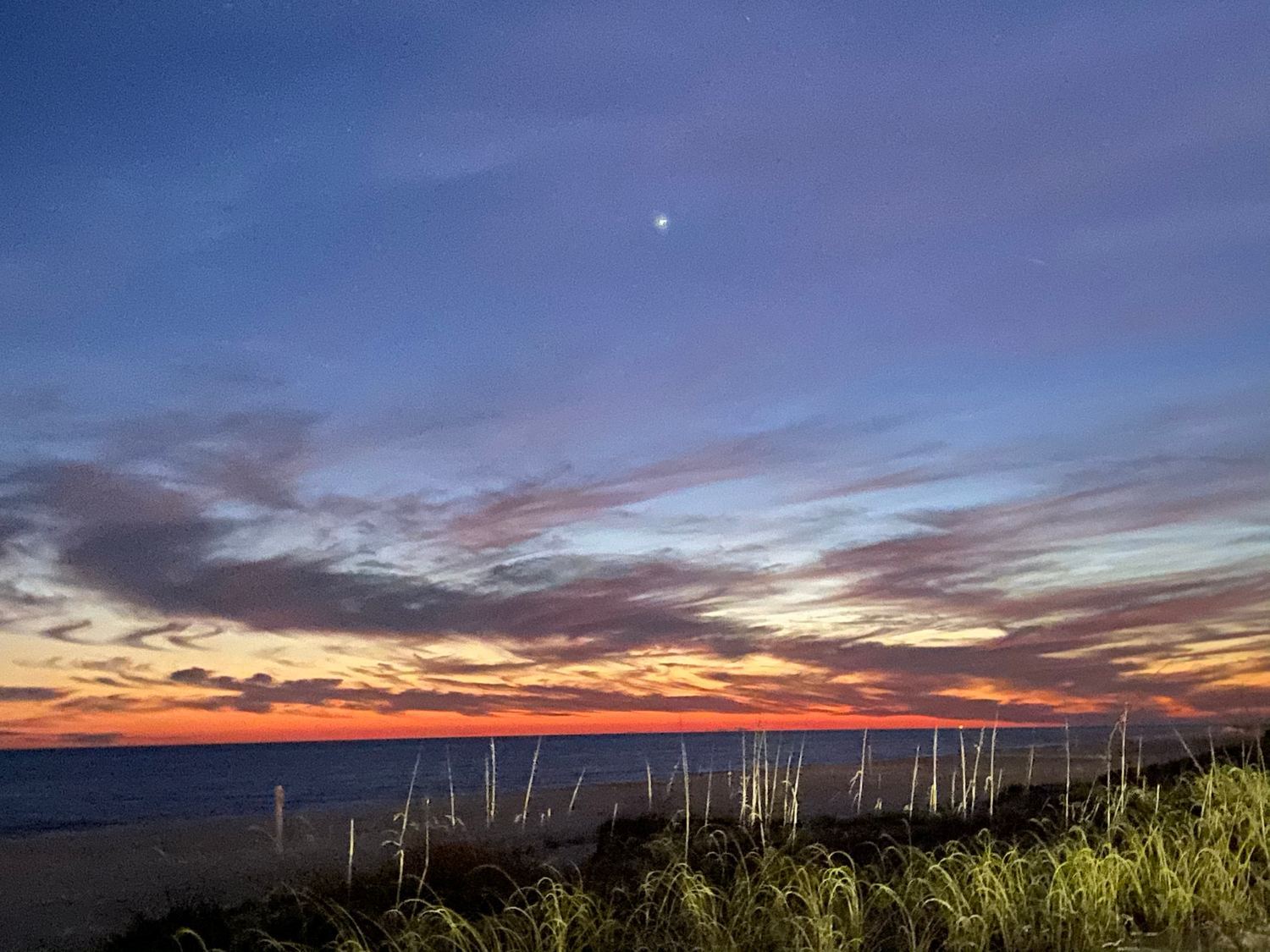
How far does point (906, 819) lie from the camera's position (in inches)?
755

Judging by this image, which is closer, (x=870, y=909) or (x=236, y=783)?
(x=870, y=909)

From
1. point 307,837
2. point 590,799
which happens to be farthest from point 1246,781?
point 590,799

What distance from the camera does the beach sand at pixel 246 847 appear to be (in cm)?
1577

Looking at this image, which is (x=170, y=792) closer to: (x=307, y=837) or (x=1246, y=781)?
(x=307, y=837)

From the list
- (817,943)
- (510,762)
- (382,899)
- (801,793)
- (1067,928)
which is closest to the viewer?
(817,943)

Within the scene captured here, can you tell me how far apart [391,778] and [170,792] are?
14.8m

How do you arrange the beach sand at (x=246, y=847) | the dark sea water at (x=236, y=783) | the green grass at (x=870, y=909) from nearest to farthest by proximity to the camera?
the green grass at (x=870, y=909) → the beach sand at (x=246, y=847) → the dark sea water at (x=236, y=783)

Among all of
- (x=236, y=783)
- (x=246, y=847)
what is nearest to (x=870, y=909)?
(x=246, y=847)

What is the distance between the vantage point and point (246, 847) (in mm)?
23453

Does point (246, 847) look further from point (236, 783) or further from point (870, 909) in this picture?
point (236, 783)

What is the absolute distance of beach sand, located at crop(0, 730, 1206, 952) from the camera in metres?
15.8

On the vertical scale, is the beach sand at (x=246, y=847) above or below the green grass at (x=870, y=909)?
below

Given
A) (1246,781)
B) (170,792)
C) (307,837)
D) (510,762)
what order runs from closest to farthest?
(1246,781)
(307,837)
(170,792)
(510,762)

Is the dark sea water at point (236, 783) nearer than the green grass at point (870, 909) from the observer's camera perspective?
No
